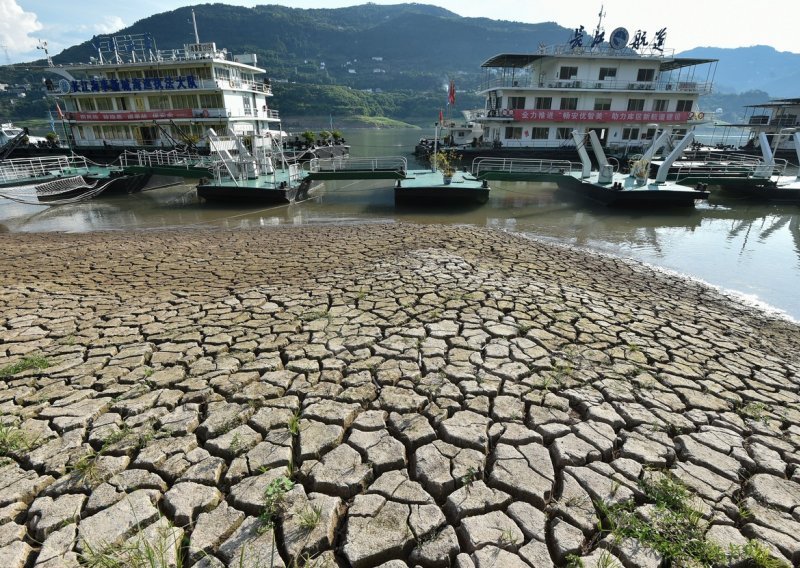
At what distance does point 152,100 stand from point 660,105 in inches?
1359

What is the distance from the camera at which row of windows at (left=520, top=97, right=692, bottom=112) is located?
30.0 meters

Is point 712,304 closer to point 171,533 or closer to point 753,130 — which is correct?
point 171,533

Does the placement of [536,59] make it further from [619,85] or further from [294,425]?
[294,425]

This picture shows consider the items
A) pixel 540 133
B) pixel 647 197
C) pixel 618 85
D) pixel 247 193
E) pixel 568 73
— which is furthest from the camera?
pixel 540 133

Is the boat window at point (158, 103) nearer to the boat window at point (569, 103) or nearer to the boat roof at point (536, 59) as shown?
the boat roof at point (536, 59)

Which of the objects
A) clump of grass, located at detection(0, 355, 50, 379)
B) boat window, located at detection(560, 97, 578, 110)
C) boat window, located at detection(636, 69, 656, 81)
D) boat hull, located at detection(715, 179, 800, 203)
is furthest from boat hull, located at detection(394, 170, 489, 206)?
boat window, located at detection(636, 69, 656, 81)

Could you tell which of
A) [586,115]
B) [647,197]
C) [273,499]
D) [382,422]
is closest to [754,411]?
[382,422]

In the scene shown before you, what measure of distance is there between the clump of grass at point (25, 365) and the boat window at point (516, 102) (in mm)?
30975

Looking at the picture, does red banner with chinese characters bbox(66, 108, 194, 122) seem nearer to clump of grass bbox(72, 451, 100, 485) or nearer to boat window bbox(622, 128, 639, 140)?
clump of grass bbox(72, 451, 100, 485)

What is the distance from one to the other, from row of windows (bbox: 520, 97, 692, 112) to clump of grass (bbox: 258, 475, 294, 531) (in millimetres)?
31594

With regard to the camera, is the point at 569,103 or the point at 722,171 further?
the point at 569,103

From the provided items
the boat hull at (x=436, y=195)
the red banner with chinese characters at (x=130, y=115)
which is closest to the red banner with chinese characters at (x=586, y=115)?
the boat hull at (x=436, y=195)

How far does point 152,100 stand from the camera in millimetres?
27578

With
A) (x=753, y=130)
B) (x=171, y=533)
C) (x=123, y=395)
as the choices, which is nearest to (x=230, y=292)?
(x=123, y=395)
